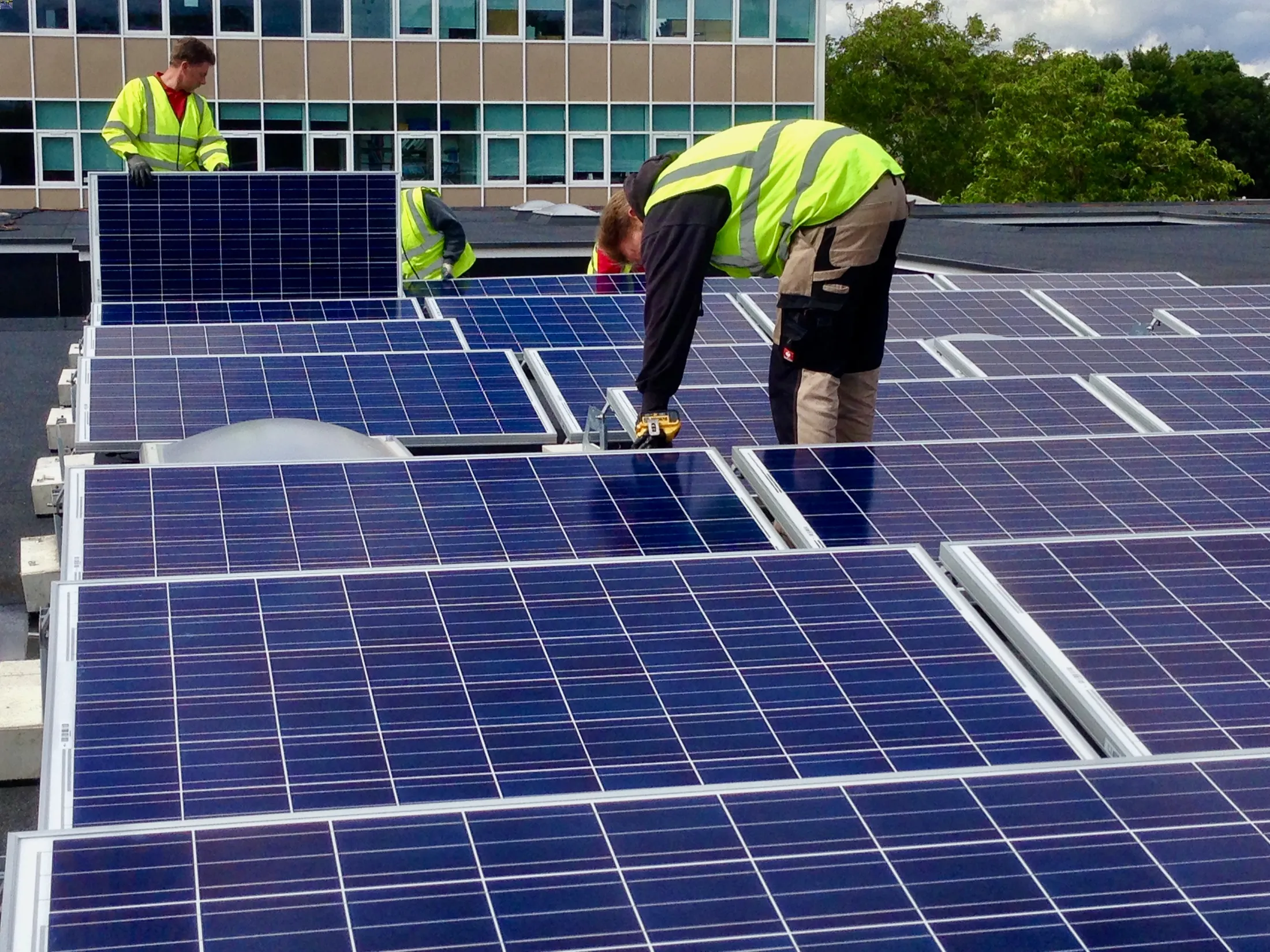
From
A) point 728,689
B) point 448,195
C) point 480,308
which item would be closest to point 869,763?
point 728,689

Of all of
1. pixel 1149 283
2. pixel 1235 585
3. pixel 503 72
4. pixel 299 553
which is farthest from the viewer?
pixel 503 72

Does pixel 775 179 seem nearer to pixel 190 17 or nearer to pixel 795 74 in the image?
pixel 190 17

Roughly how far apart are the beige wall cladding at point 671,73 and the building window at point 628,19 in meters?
0.77

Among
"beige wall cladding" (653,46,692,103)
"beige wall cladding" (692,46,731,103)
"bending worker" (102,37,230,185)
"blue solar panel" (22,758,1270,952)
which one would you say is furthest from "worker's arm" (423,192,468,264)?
"beige wall cladding" (692,46,731,103)

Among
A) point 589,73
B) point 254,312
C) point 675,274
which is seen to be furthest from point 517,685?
point 589,73

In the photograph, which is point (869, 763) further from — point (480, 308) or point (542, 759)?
point (480, 308)

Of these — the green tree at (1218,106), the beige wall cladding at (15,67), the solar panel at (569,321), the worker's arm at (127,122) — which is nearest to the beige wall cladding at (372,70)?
the beige wall cladding at (15,67)

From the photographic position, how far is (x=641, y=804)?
319cm

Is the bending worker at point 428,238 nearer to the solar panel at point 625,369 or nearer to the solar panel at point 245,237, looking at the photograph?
the solar panel at point 245,237

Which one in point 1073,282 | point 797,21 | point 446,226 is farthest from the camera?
point 797,21

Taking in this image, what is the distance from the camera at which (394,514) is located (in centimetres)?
526

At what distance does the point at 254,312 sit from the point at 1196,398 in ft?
21.8

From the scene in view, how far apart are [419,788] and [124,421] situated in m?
4.67

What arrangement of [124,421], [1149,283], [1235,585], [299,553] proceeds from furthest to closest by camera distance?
[1149,283]
[124,421]
[299,553]
[1235,585]
